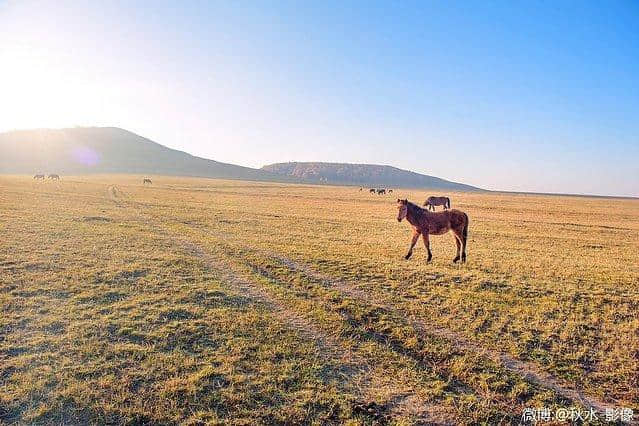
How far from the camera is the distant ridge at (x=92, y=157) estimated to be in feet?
461

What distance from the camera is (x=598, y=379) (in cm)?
691

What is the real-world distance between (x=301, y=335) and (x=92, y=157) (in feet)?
615

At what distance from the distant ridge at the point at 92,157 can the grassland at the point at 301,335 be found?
143 metres

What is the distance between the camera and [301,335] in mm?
8242

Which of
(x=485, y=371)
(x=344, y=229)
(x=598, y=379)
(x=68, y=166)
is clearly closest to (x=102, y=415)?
(x=485, y=371)

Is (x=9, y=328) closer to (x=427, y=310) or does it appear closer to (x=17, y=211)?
(x=427, y=310)

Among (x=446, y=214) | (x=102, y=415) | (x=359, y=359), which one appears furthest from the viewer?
(x=446, y=214)

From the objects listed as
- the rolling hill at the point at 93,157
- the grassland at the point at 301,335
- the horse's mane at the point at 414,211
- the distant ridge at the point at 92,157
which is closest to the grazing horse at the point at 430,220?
the horse's mane at the point at 414,211

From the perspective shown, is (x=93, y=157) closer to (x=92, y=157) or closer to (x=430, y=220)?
(x=92, y=157)

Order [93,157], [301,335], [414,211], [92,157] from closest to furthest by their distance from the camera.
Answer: [301,335]
[414,211]
[92,157]
[93,157]

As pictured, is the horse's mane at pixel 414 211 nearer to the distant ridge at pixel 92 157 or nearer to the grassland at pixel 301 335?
the grassland at pixel 301 335

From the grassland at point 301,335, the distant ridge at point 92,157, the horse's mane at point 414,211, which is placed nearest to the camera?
the grassland at point 301,335

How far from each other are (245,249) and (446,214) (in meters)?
9.25

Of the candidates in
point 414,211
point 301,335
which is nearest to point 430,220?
point 414,211
